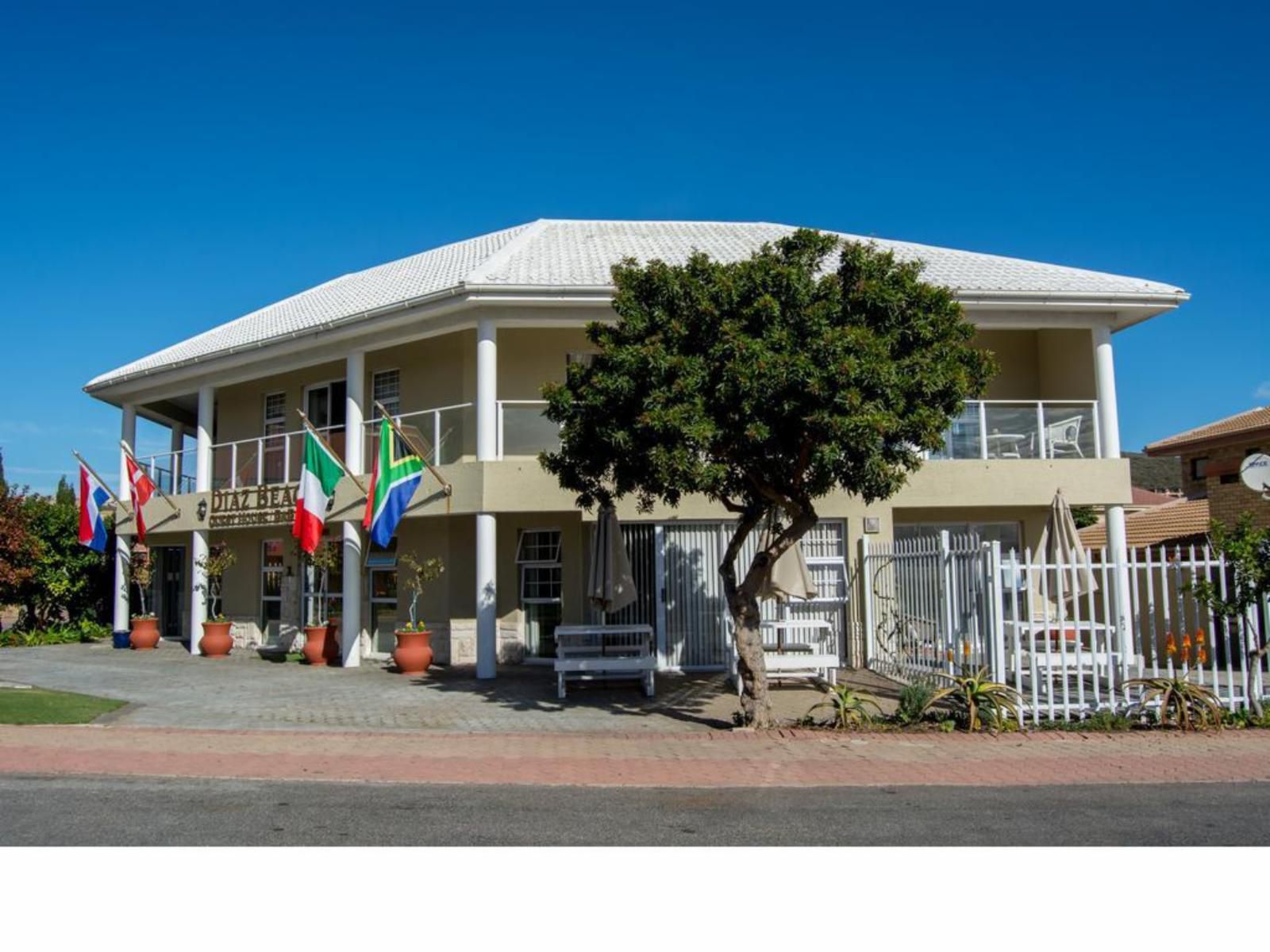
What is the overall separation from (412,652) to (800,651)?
616cm

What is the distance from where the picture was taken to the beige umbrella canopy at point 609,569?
45.1ft

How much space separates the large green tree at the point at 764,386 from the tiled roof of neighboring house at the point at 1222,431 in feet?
52.1

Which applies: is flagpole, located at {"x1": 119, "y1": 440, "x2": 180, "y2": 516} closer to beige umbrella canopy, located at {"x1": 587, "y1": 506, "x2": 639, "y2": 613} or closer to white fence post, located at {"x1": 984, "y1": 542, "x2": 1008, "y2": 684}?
beige umbrella canopy, located at {"x1": 587, "y1": 506, "x2": 639, "y2": 613}

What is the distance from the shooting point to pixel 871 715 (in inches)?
444

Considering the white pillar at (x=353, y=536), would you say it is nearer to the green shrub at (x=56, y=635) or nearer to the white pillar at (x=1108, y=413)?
the green shrub at (x=56, y=635)

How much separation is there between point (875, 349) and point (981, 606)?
→ 369 cm

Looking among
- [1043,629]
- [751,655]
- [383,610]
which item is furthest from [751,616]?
[383,610]

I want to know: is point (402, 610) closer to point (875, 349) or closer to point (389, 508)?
point (389, 508)

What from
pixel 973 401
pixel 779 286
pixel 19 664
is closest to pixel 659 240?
pixel 973 401

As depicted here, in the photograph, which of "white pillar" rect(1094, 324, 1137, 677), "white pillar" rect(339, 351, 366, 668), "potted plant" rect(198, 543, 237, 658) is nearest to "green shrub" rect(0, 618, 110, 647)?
"potted plant" rect(198, 543, 237, 658)

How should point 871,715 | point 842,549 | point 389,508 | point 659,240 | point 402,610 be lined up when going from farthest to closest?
point 659,240
point 402,610
point 842,549
point 389,508
point 871,715

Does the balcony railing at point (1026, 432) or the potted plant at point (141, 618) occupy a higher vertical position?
the balcony railing at point (1026, 432)

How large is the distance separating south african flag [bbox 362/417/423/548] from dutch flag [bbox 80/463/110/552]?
9.26 m

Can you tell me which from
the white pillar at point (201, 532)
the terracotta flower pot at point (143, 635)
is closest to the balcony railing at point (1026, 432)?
the white pillar at point (201, 532)
